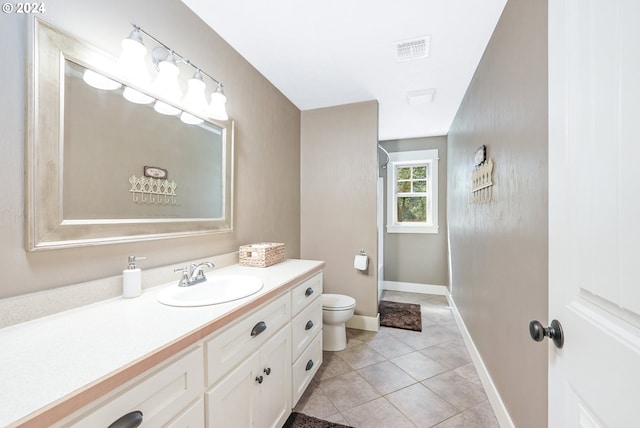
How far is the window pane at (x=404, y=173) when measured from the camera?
14.1 feet

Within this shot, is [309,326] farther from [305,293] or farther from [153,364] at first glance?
[153,364]

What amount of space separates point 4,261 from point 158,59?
3.46 feet

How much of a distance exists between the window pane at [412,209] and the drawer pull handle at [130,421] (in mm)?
4070

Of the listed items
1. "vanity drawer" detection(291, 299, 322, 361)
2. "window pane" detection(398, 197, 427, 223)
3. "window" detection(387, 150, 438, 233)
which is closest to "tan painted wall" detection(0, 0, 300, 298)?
"vanity drawer" detection(291, 299, 322, 361)

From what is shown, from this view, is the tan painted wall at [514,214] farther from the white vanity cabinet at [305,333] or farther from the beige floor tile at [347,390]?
the white vanity cabinet at [305,333]

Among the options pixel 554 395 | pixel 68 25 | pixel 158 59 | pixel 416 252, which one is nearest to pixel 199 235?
pixel 158 59

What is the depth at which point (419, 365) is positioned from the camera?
218 centimetres

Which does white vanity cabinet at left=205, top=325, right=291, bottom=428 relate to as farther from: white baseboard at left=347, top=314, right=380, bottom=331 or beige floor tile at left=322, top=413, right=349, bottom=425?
white baseboard at left=347, top=314, right=380, bottom=331

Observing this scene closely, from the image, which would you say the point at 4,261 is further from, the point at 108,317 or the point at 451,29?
the point at 451,29

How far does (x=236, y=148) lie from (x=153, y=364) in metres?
1.54

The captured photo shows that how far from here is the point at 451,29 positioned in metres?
1.71

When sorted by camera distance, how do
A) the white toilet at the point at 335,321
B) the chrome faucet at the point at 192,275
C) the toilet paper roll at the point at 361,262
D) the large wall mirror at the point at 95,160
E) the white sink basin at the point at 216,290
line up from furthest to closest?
the toilet paper roll at the point at 361,262, the white toilet at the point at 335,321, the chrome faucet at the point at 192,275, the white sink basin at the point at 216,290, the large wall mirror at the point at 95,160

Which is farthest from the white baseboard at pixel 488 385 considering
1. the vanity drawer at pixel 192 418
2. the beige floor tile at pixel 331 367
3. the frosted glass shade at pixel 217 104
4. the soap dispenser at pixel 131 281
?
the frosted glass shade at pixel 217 104

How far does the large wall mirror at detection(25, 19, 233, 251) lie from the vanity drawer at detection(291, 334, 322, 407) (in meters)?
1.04
